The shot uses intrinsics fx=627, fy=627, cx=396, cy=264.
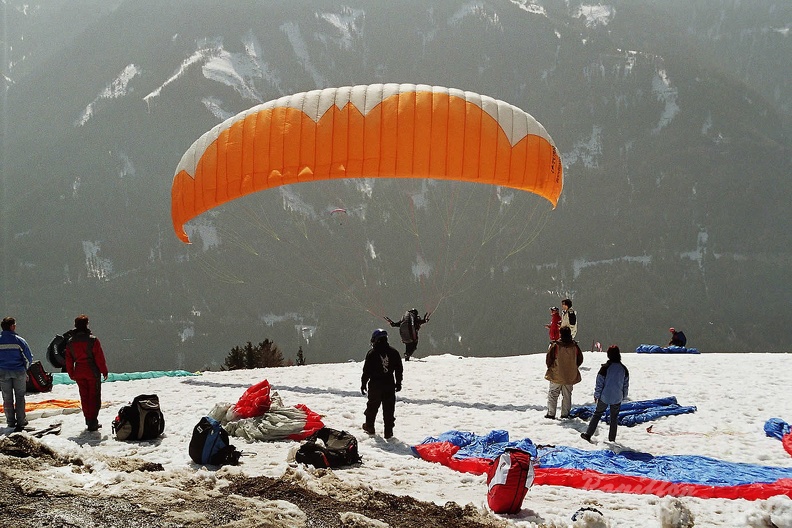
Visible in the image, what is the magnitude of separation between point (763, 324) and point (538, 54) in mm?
76348

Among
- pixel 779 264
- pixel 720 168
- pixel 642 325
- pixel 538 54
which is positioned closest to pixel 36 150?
pixel 538 54

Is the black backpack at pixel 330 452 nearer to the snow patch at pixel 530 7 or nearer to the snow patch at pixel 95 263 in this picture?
the snow patch at pixel 95 263

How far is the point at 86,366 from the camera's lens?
8039 millimetres

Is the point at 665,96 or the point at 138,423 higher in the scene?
the point at 665,96

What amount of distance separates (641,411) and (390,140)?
6.60m

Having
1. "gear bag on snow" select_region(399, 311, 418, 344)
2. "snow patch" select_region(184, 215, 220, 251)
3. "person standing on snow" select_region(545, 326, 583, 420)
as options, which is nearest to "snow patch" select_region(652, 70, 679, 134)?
"snow patch" select_region(184, 215, 220, 251)

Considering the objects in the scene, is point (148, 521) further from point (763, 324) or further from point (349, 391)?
point (763, 324)

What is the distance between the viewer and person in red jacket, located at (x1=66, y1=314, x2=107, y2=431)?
26.1 ft

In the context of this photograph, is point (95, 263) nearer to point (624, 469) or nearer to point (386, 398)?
point (386, 398)

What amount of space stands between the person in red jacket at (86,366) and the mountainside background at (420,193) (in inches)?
4072

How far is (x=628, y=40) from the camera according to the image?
490 ft

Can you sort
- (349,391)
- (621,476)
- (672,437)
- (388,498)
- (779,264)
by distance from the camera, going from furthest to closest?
1. (779,264)
2. (349,391)
3. (672,437)
4. (621,476)
5. (388,498)

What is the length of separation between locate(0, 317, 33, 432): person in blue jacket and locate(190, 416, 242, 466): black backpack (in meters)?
3.03

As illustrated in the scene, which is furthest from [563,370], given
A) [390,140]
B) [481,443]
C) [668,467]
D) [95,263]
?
[95,263]
